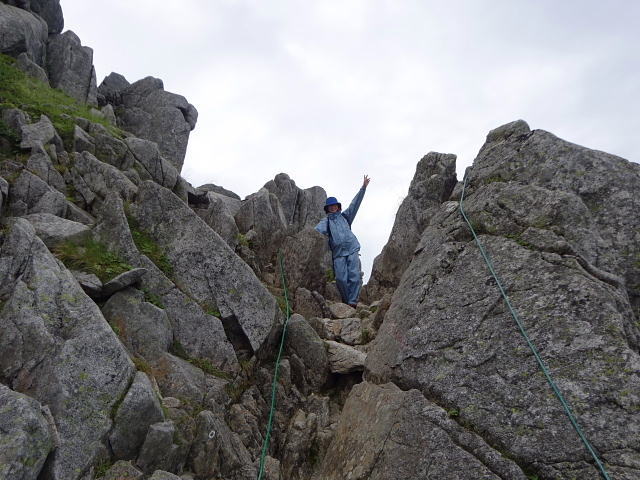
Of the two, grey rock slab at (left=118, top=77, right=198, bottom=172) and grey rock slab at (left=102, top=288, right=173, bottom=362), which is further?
grey rock slab at (left=118, top=77, right=198, bottom=172)

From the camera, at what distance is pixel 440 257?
12320mm

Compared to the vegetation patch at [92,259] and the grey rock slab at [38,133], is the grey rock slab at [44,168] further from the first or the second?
the vegetation patch at [92,259]

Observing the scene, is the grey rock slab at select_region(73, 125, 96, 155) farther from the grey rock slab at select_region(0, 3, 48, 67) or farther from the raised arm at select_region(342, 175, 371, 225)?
the grey rock slab at select_region(0, 3, 48, 67)

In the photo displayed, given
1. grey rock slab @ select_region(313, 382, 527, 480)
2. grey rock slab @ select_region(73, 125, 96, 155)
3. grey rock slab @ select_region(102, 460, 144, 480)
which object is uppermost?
grey rock slab @ select_region(73, 125, 96, 155)

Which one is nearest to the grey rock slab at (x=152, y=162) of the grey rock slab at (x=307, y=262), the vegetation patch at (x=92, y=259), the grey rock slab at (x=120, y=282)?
the grey rock slab at (x=307, y=262)

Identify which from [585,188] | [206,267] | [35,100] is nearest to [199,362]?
[206,267]

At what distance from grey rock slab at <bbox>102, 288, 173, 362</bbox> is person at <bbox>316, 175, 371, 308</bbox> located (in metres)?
8.39

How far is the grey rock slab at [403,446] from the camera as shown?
28.3 feet

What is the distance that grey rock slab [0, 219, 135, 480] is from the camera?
8773 mm

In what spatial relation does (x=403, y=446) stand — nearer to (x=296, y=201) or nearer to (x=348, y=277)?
(x=348, y=277)

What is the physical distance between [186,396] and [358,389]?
12.7 feet

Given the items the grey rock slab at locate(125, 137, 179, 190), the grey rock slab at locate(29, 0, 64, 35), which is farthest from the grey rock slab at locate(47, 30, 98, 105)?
the grey rock slab at locate(125, 137, 179, 190)

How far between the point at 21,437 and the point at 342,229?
1452 centimetres

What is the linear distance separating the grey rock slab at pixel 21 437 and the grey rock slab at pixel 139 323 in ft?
11.4
